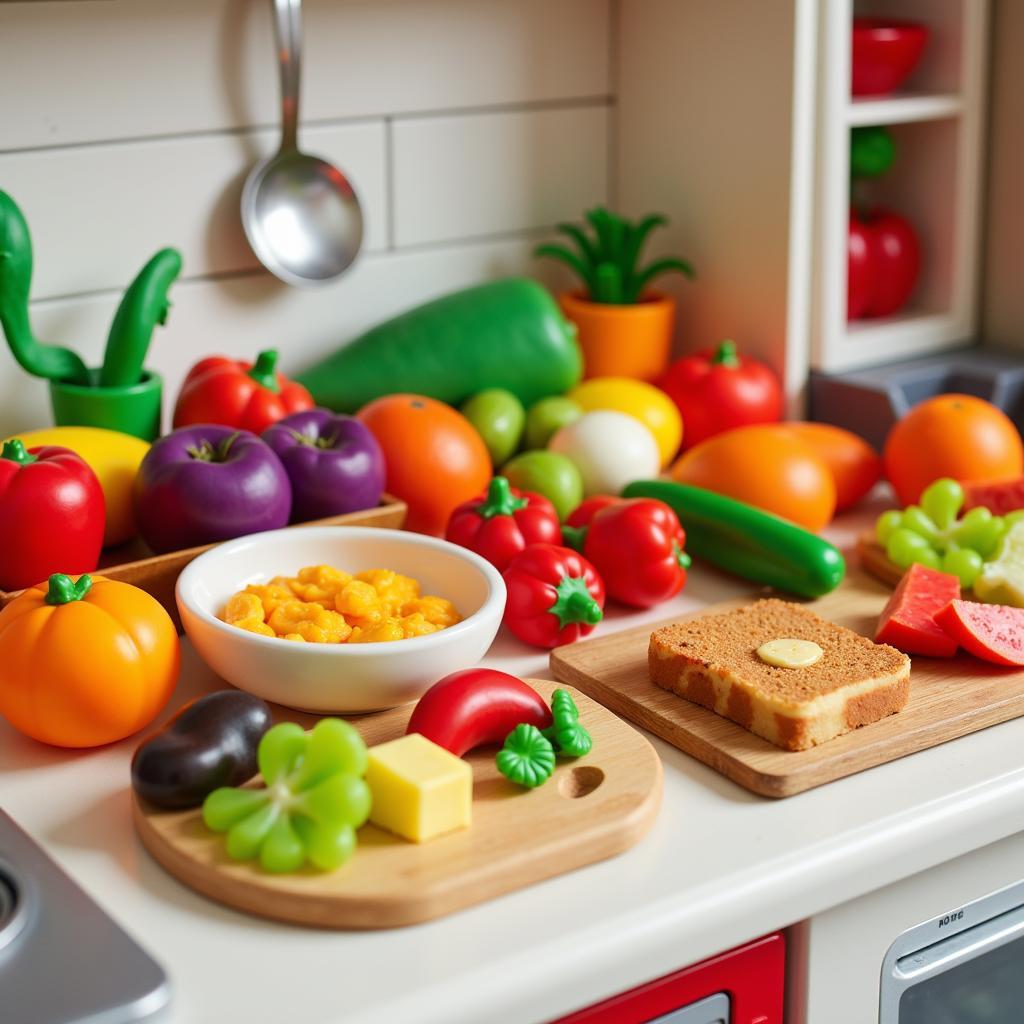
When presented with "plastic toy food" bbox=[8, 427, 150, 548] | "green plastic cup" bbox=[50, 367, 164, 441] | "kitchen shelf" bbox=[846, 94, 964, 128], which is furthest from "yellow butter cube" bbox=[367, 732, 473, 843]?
"kitchen shelf" bbox=[846, 94, 964, 128]

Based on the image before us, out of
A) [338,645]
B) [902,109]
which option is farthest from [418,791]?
[902,109]

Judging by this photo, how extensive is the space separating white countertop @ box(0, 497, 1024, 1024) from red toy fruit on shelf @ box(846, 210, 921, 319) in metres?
0.70

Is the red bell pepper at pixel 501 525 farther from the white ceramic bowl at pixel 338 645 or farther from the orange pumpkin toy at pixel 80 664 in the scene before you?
the orange pumpkin toy at pixel 80 664

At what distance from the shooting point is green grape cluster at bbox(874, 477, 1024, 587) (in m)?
1.13

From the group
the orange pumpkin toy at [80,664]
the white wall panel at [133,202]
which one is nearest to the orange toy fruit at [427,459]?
A: the white wall panel at [133,202]

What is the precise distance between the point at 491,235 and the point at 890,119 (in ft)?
1.41

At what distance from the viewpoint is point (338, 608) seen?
3.19 ft

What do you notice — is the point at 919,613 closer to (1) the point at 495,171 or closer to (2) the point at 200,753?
(2) the point at 200,753

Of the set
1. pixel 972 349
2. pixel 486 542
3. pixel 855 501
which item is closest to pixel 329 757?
pixel 486 542

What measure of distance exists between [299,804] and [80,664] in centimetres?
20

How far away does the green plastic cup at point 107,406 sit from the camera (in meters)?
1.20

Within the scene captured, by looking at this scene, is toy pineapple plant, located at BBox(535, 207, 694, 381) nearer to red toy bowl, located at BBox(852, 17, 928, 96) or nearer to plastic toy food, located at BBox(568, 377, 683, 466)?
plastic toy food, located at BBox(568, 377, 683, 466)

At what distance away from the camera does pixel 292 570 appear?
107 centimetres

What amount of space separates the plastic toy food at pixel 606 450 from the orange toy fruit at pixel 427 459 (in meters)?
0.09
